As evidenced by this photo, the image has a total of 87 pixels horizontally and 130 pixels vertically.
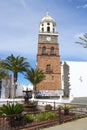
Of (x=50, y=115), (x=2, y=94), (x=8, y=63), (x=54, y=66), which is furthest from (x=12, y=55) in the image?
(x=50, y=115)

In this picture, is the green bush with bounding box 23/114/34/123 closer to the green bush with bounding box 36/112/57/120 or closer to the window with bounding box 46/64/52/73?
the green bush with bounding box 36/112/57/120

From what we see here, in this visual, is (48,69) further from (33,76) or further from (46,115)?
(46,115)

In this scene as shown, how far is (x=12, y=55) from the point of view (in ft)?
172

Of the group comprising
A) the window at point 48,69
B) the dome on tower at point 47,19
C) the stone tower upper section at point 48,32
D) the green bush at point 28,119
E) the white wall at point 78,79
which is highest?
the dome on tower at point 47,19

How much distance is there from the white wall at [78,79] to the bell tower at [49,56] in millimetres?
5284

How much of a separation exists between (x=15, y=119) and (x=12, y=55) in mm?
37462

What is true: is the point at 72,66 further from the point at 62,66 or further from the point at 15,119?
the point at 15,119

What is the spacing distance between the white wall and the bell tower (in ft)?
17.3

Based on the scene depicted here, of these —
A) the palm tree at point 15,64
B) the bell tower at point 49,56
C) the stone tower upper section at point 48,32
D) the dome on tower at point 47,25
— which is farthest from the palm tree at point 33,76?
the dome on tower at point 47,25

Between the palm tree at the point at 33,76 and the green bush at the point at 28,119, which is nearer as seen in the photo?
the green bush at the point at 28,119

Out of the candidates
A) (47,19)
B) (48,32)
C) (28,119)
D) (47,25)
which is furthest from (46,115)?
(47,19)

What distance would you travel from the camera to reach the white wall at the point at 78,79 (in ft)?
183

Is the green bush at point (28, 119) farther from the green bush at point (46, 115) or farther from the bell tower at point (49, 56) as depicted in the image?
the bell tower at point (49, 56)

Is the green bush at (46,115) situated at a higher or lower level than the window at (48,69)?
lower
